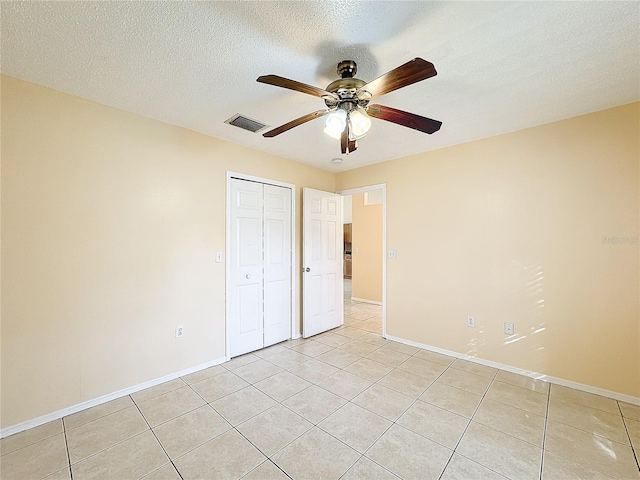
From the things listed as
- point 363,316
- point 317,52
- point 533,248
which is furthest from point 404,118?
point 363,316

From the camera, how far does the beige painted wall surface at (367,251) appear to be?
584cm

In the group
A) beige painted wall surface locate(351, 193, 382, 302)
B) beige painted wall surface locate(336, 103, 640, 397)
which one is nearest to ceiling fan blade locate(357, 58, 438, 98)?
beige painted wall surface locate(336, 103, 640, 397)

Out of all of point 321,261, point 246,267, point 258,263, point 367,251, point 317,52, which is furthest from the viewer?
point 367,251

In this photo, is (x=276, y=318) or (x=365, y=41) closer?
(x=365, y=41)

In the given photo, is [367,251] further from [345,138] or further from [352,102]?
[352,102]

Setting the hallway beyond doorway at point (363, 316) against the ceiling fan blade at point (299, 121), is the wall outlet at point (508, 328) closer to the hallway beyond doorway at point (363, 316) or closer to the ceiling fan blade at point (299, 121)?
the hallway beyond doorway at point (363, 316)

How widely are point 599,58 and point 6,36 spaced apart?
3.51m

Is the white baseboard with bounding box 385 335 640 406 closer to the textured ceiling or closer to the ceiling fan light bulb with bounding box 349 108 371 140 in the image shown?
the textured ceiling

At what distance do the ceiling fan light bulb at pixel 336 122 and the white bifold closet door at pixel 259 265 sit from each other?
1702 mm

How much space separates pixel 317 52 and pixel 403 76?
60 cm

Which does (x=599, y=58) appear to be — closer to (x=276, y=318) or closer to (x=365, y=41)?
(x=365, y=41)

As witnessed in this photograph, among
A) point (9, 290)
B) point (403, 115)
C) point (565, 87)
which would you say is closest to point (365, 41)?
point (403, 115)

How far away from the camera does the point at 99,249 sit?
2.21 m

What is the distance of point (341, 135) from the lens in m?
1.88
